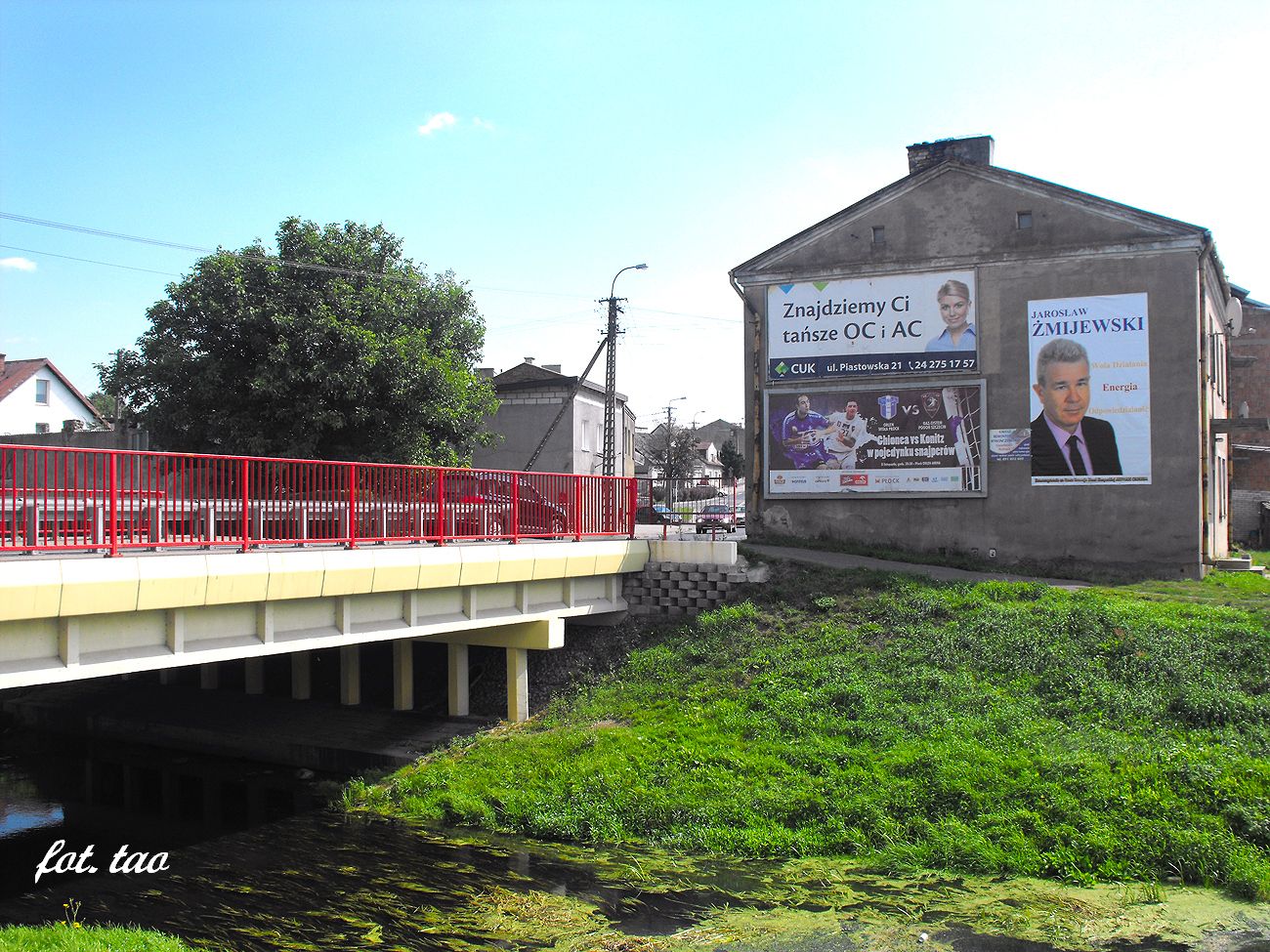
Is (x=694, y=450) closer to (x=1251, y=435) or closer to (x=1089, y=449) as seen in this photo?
(x=1251, y=435)

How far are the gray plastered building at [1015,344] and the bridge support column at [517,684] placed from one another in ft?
26.5

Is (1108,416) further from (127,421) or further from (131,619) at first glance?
(127,421)

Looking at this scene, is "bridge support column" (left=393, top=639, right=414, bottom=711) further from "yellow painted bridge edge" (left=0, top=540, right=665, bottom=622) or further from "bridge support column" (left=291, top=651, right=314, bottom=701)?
"yellow painted bridge edge" (left=0, top=540, right=665, bottom=622)

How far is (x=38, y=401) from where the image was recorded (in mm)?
53219

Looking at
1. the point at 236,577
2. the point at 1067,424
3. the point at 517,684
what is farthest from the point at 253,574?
the point at 1067,424

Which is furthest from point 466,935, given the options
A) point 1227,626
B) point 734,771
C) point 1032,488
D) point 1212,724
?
point 1032,488

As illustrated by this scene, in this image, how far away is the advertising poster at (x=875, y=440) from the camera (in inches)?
846

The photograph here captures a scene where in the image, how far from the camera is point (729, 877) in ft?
35.6

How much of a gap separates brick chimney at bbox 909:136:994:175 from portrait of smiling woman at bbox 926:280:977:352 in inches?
115

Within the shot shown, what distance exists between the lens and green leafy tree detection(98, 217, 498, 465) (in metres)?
25.5

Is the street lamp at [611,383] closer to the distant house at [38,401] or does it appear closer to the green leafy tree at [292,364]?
the green leafy tree at [292,364]

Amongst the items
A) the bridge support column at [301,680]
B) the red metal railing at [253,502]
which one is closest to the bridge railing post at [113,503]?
the red metal railing at [253,502]

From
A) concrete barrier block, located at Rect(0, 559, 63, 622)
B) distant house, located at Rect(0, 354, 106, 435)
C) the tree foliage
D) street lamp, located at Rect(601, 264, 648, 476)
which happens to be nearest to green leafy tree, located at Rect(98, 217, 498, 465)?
street lamp, located at Rect(601, 264, 648, 476)

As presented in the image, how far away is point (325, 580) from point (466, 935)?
5.06m
